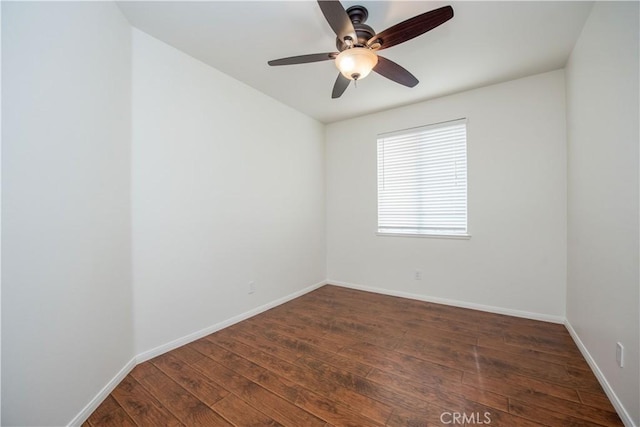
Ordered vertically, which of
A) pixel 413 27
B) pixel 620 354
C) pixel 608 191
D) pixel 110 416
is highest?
pixel 413 27

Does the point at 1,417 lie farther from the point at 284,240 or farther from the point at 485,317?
the point at 485,317

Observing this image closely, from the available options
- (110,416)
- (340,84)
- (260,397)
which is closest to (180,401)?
(110,416)

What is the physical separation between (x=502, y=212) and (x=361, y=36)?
2415mm

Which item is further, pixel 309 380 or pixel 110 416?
pixel 309 380

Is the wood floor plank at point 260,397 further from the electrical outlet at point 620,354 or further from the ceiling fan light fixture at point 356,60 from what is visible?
the ceiling fan light fixture at point 356,60

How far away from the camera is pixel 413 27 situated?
1505 mm

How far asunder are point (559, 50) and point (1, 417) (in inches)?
168

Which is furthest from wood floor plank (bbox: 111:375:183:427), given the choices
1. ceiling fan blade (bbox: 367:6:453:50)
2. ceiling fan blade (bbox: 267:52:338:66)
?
ceiling fan blade (bbox: 367:6:453:50)

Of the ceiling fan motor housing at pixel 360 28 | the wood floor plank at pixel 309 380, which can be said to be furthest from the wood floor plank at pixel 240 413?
the ceiling fan motor housing at pixel 360 28

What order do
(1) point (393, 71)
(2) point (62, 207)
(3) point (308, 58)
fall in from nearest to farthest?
(2) point (62, 207), (3) point (308, 58), (1) point (393, 71)

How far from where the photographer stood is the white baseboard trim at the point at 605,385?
131 cm

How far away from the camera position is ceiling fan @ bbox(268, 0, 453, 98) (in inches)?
55.2

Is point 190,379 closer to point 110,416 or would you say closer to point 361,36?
point 110,416

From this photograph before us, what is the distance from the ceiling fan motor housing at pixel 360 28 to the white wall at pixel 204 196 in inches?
57.3
